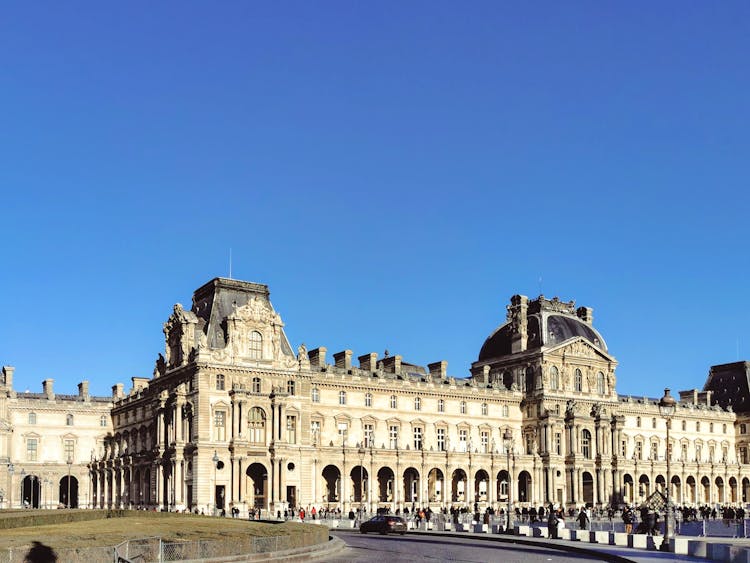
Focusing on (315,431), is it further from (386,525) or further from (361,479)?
(386,525)

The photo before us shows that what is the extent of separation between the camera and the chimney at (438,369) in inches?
4429

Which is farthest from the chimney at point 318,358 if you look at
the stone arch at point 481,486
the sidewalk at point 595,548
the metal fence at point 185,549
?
the metal fence at point 185,549

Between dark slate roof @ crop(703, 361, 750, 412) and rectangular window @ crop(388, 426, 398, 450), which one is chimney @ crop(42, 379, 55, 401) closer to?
rectangular window @ crop(388, 426, 398, 450)

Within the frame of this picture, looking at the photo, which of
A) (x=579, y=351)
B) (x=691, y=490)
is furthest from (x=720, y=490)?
(x=579, y=351)

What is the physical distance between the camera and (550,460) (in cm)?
10988

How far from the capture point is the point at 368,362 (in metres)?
108

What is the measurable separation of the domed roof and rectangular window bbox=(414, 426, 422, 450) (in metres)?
17.0

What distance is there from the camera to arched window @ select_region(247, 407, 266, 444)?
295 ft

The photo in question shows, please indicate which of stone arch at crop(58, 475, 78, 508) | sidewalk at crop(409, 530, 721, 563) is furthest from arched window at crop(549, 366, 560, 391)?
stone arch at crop(58, 475, 78, 508)

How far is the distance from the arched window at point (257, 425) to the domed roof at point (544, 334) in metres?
36.1

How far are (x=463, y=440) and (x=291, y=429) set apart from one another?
78.5 feet

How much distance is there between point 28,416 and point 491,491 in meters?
50.7

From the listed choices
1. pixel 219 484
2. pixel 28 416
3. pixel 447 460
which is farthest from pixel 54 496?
pixel 447 460

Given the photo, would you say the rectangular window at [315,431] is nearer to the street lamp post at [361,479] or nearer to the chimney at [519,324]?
the street lamp post at [361,479]
